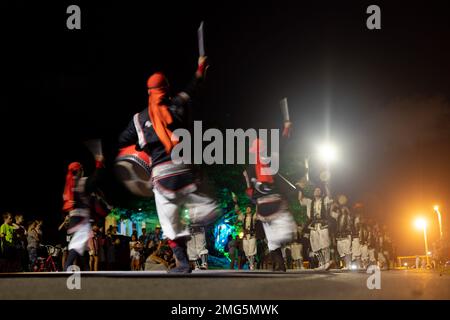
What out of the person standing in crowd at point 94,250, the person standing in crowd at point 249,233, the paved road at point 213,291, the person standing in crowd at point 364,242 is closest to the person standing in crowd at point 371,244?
the person standing in crowd at point 364,242

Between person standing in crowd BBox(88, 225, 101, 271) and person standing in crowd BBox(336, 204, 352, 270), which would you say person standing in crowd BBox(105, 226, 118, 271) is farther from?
person standing in crowd BBox(336, 204, 352, 270)

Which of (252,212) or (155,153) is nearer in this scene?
(155,153)

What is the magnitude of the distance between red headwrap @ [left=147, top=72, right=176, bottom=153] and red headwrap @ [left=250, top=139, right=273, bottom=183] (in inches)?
113

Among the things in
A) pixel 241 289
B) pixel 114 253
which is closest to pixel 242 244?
pixel 114 253

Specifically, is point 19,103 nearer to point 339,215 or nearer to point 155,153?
point 339,215

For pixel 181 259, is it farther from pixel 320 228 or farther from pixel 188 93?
pixel 320 228

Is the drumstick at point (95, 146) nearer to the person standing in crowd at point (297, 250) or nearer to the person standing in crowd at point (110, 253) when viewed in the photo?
the person standing in crowd at point (110, 253)

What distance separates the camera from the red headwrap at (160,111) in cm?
772

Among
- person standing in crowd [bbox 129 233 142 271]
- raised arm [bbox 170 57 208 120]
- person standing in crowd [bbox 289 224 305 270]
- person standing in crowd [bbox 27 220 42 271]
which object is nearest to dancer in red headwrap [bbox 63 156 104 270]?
raised arm [bbox 170 57 208 120]
